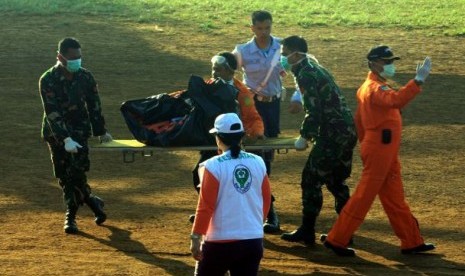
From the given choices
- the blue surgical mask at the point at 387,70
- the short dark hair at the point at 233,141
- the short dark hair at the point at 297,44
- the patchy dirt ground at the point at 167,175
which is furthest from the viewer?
the short dark hair at the point at 297,44

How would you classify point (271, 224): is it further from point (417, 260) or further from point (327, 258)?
point (417, 260)

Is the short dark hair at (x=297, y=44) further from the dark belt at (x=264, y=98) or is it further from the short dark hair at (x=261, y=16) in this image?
the dark belt at (x=264, y=98)

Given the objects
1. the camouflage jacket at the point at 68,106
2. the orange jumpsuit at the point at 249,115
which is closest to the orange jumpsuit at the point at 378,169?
the orange jumpsuit at the point at 249,115

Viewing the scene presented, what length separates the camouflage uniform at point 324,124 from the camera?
10.1 m

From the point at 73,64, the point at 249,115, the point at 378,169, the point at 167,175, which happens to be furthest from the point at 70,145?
the point at 167,175

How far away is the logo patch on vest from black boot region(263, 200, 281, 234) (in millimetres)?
3668

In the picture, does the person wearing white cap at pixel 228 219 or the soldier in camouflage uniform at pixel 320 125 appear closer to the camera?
the person wearing white cap at pixel 228 219

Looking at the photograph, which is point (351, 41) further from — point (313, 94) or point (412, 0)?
point (313, 94)

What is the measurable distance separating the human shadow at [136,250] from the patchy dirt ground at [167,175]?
2cm

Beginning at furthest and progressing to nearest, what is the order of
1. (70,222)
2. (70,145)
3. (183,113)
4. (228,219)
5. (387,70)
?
1. (70,222)
2. (183,113)
3. (70,145)
4. (387,70)
5. (228,219)

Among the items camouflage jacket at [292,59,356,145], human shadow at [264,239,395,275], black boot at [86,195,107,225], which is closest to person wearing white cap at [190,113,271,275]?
human shadow at [264,239,395,275]

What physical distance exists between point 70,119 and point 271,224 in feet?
7.36

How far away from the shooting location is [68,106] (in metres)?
11.0

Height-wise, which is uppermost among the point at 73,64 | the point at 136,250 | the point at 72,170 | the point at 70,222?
the point at 73,64
